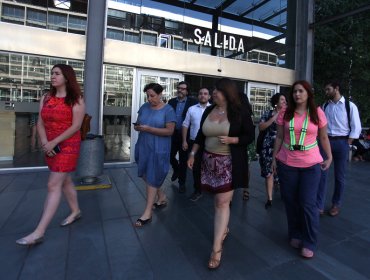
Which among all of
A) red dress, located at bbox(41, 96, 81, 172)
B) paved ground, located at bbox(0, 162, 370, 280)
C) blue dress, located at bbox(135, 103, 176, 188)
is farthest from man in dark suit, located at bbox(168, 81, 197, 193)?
red dress, located at bbox(41, 96, 81, 172)

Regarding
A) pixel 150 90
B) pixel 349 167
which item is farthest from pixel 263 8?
pixel 150 90

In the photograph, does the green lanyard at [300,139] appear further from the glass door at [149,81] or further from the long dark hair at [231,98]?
the glass door at [149,81]

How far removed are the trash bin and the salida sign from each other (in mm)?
4610

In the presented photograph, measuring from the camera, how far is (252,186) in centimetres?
549

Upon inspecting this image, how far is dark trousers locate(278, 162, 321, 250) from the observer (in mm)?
2793

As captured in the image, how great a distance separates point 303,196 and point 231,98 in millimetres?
1205

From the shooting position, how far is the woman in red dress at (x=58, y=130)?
297 cm

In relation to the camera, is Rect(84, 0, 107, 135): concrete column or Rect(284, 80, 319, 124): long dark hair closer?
Rect(284, 80, 319, 124): long dark hair

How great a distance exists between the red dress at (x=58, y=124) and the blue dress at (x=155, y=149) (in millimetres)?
855

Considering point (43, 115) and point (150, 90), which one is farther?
point (150, 90)

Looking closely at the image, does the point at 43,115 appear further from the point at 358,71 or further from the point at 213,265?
the point at 358,71

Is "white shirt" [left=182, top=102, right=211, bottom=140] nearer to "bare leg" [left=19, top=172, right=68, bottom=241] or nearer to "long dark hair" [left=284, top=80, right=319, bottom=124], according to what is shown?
"long dark hair" [left=284, top=80, right=319, bottom=124]

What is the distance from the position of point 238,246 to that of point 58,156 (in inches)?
82.8

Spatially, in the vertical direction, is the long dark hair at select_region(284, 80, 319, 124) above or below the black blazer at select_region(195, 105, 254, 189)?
above
